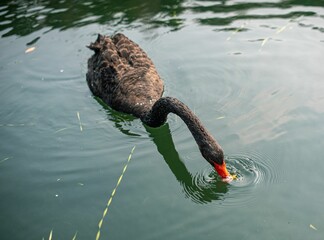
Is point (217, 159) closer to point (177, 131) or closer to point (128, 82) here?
point (177, 131)

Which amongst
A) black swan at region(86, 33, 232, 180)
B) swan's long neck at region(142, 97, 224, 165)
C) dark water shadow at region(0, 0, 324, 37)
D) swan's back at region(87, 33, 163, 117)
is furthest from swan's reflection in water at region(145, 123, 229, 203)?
dark water shadow at region(0, 0, 324, 37)

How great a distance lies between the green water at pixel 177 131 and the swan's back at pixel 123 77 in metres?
0.22

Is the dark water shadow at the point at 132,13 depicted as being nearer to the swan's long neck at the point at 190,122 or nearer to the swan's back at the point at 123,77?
the swan's back at the point at 123,77

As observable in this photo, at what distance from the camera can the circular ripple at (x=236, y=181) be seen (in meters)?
4.38

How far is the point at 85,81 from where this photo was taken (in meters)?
7.16

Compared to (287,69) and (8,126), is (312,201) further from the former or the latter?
(8,126)

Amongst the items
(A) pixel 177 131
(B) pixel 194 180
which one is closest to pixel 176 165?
(B) pixel 194 180

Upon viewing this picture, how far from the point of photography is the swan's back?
6.10 metres

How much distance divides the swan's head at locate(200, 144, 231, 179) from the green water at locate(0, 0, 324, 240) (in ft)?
0.66

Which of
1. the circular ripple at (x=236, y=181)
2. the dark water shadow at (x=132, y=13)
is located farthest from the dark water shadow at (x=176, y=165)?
the dark water shadow at (x=132, y=13)

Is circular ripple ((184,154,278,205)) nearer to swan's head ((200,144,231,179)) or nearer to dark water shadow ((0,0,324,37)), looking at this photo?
swan's head ((200,144,231,179))

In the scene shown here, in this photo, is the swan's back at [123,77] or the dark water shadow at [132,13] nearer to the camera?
the swan's back at [123,77]

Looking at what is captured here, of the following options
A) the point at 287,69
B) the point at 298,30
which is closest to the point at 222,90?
the point at 287,69

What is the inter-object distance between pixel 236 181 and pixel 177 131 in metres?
1.44
